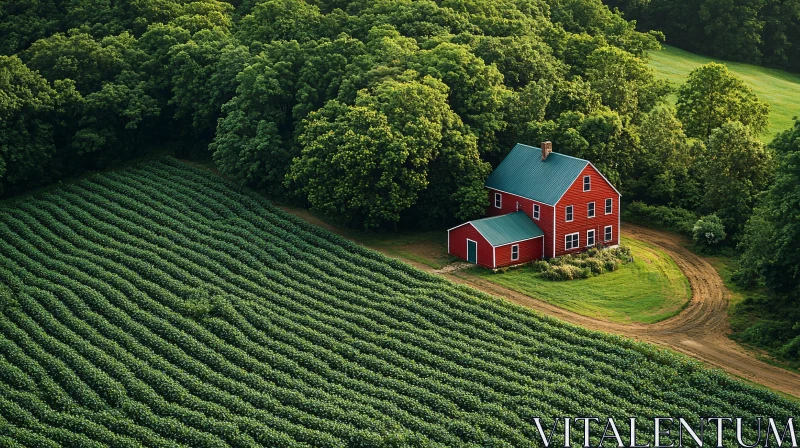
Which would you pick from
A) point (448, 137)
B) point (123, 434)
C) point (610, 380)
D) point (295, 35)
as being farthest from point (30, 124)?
point (610, 380)

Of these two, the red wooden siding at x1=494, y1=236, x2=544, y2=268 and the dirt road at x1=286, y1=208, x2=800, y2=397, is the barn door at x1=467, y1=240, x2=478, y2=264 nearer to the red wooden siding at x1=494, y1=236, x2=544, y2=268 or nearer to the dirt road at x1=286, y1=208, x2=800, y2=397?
the red wooden siding at x1=494, y1=236, x2=544, y2=268

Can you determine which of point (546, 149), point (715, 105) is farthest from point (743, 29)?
point (546, 149)

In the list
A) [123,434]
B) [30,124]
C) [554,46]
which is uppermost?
[554,46]

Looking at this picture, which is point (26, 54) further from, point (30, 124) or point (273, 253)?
point (273, 253)

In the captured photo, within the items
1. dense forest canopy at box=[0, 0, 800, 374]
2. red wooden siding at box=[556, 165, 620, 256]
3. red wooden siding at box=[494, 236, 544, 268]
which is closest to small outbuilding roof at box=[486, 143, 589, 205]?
red wooden siding at box=[556, 165, 620, 256]

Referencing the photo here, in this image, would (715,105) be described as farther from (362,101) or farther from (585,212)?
(362,101)
